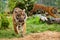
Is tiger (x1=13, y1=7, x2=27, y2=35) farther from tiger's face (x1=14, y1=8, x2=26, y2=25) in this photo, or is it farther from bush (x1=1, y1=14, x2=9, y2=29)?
bush (x1=1, y1=14, x2=9, y2=29)

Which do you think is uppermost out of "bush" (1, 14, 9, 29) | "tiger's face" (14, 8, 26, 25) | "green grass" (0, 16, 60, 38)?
"tiger's face" (14, 8, 26, 25)

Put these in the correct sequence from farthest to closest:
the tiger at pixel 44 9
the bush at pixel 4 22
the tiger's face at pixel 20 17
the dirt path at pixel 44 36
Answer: the tiger at pixel 44 9 → the bush at pixel 4 22 → the tiger's face at pixel 20 17 → the dirt path at pixel 44 36

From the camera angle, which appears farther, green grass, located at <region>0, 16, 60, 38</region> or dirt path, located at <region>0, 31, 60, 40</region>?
green grass, located at <region>0, 16, 60, 38</region>

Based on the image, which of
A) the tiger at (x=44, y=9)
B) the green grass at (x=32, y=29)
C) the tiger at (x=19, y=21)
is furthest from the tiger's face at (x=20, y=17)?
the tiger at (x=44, y=9)

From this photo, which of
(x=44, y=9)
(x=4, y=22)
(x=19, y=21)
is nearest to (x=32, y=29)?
(x=4, y=22)

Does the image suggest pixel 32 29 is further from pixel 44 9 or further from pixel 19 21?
pixel 44 9

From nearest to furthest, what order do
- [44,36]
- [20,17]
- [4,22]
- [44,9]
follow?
[20,17] < [44,36] < [4,22] < [44,9]

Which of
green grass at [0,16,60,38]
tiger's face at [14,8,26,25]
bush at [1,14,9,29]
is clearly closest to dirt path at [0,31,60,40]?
green grass at [0,16,60,38]

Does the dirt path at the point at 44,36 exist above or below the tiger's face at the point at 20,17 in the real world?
below

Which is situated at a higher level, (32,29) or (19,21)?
(19,21)

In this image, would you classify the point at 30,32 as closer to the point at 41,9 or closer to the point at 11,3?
the point at 11,3

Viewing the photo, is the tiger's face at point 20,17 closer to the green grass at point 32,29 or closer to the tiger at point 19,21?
the tiger at point 19,21

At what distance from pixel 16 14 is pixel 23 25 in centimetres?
52

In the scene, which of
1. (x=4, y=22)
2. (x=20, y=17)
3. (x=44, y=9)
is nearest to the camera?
(x=20, y=17)
